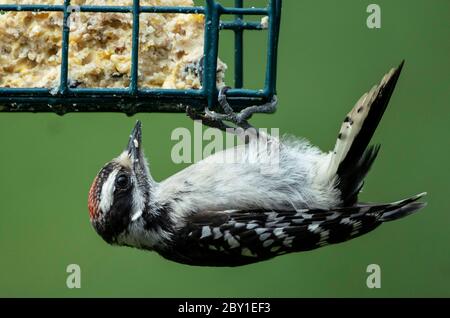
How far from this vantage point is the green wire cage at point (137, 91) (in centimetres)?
628

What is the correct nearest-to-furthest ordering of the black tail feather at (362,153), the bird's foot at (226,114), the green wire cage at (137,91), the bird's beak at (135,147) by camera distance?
1. the green wire cage at (137,91)
2. the bird's foot at (226,114)
3. the black tail feather at (362,153)
4. the bird's beak at (135,147)

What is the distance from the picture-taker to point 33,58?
259 inches

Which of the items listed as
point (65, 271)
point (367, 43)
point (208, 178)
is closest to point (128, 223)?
point (208, 178)

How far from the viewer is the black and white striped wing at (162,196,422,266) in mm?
6742

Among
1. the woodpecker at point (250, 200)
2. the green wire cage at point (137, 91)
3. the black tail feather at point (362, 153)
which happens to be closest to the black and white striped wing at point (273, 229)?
the woodpecker at point (250, 200)

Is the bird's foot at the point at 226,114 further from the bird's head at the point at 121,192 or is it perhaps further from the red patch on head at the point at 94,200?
the red patch on head at the point at 94,200

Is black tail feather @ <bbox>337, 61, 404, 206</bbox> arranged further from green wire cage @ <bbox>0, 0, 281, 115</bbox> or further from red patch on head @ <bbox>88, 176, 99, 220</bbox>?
red patch on head @ <bbox>88, 176, 99, 220</bbox>

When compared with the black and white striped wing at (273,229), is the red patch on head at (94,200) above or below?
above

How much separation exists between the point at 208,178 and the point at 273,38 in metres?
0.92

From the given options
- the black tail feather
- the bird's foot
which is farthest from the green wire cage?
the black tail feather

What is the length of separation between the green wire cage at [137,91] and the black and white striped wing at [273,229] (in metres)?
0.63

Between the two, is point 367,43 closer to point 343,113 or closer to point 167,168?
point 343,113

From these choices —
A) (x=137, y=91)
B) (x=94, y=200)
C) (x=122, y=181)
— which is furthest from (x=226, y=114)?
(x=94, y=200)

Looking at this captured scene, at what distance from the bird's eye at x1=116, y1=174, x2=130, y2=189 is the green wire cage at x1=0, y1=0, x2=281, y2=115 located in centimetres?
41
